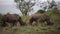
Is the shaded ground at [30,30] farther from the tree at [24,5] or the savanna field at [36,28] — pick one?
the tree at [24,5]

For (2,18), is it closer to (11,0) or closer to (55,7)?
(11,0)

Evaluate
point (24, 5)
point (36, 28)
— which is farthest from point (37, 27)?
point (24, 5)

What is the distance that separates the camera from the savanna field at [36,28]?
5.80ft

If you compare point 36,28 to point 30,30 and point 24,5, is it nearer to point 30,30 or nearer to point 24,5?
point 30,30

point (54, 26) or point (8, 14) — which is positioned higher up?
point (8, 14)

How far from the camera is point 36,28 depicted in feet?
5.84

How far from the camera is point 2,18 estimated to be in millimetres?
1837

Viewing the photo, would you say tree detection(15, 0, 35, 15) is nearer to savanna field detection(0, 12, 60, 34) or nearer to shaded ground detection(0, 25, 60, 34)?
savanna field detection(0, 12, 60, 34)

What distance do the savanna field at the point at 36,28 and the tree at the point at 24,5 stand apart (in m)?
0.08

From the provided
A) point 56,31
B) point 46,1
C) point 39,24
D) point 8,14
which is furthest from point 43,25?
point 8,14

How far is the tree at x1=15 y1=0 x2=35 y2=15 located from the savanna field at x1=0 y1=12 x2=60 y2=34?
0.28 feet

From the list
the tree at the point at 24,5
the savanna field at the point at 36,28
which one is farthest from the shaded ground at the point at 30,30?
the tree at the point at 24,5

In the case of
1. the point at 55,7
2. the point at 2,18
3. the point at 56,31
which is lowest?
the point at 56,31

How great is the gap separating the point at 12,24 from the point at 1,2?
0.30m
